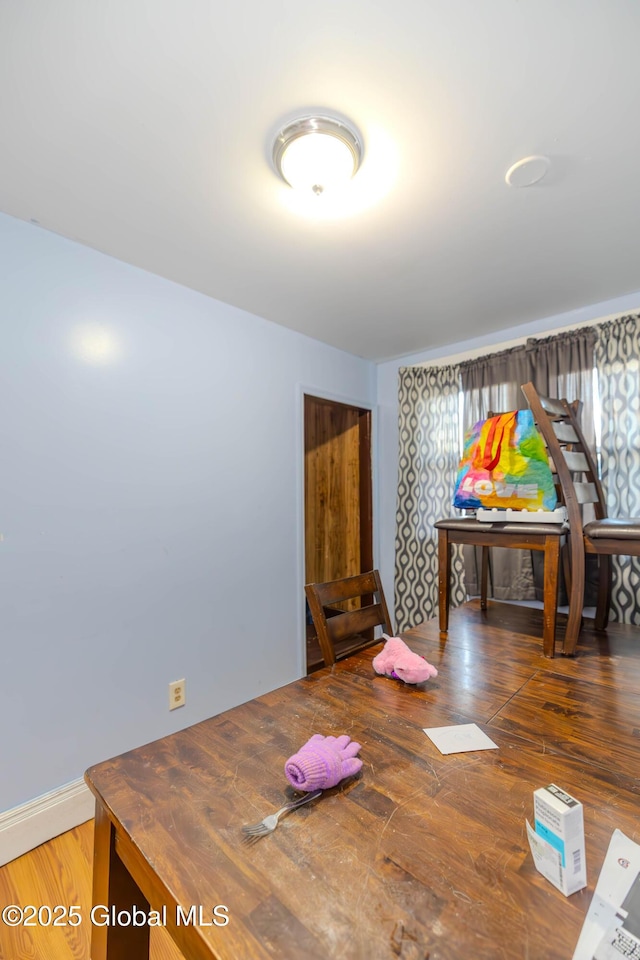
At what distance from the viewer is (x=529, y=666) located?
4.99ft

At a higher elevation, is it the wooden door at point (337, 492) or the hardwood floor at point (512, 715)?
the wooden door at point (337, 492)

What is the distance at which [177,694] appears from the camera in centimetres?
209

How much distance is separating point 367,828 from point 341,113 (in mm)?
1722

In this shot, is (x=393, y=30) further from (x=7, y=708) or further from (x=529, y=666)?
(x=7, y=708)

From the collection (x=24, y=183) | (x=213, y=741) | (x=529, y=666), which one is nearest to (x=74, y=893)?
(x=213, y=741)

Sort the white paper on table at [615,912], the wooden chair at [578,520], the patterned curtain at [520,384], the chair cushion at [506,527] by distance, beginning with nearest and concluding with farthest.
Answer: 1. the white paper on table at [615,912]
2. the wooden chair at [578,520]
3. the chair cushion at [506,527]
4. the patterned curtain at [520,384]

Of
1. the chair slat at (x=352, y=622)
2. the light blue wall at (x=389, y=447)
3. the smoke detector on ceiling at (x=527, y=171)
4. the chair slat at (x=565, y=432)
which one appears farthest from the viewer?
the light blue wall at (x=389, y=447)

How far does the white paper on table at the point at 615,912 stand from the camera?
0.52 m

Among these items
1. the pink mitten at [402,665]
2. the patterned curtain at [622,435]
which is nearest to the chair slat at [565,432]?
the patterned curtain at [622,435]

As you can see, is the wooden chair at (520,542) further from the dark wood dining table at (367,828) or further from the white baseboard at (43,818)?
the white baseboard at (43,818)

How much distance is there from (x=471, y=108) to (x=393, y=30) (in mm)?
330

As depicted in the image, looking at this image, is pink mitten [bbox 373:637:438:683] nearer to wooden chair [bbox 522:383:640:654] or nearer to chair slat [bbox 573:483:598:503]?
wooden chair [bbox 522:383:640:654]

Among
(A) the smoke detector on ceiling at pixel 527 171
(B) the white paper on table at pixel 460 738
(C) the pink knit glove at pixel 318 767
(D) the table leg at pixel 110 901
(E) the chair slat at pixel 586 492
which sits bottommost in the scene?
(D) the table leg at pixel 110 901

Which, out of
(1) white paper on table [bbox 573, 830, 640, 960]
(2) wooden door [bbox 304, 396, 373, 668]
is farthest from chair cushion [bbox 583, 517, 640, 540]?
(2) wooden door [bbox 304, 396, 373, 668]
